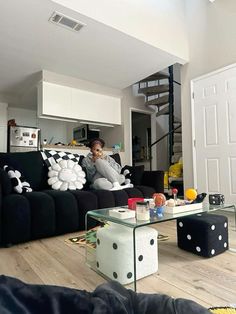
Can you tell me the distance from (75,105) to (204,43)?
251cm

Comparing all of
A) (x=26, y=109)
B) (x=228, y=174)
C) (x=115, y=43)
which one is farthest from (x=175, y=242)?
(x=26, y=109)

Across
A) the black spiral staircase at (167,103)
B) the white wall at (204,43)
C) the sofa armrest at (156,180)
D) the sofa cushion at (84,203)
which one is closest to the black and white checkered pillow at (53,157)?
the sofa cushion at (84,203)

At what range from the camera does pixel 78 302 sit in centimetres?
43

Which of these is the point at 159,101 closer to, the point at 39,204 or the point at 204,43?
the point at 204,43

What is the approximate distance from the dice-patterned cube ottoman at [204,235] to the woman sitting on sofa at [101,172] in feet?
3.59

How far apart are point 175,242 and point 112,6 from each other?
2915 millimetres

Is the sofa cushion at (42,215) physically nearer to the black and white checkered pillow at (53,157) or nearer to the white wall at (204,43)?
the black and white checkered pillow at (53,157)

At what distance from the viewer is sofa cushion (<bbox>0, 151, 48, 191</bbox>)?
2480mm

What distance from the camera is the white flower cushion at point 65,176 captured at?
249 centimetres

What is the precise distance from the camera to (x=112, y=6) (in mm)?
2850

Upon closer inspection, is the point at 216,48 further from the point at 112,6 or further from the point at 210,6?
the point at 112,6

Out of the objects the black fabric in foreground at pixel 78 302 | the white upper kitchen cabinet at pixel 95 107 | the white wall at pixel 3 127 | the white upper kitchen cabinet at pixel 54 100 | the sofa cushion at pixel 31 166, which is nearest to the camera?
the black fabric in foreground at pixel 78 302

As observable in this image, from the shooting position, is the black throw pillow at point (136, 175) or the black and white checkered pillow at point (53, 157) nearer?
the black and white checkered pillow at point (53, 157)

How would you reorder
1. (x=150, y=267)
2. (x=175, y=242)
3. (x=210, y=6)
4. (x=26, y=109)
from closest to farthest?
(x=150, y=267) < (x=175, y=242) < (x=210, y=6) < (x=26, y=109)
